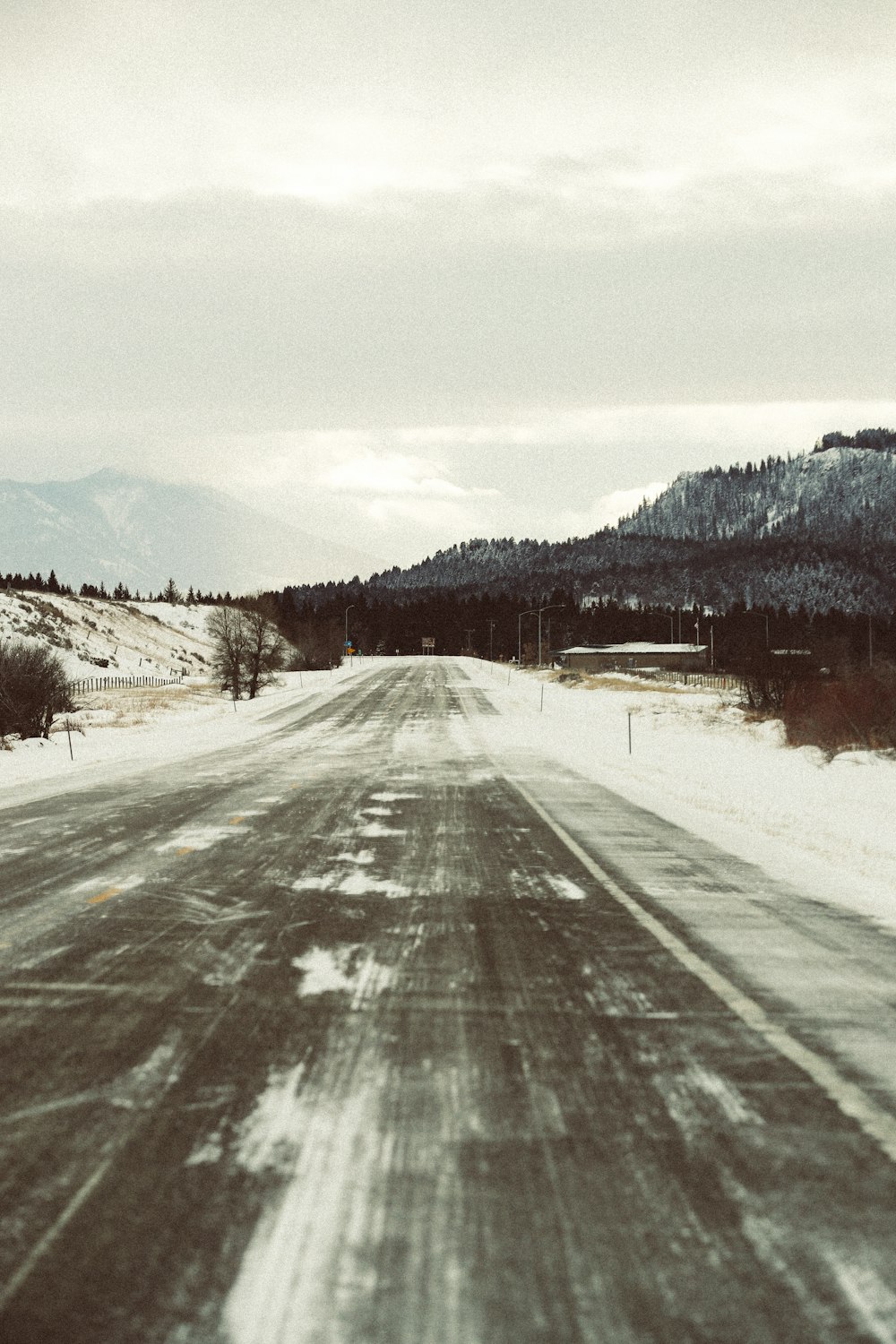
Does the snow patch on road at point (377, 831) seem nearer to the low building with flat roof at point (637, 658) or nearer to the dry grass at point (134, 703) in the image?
the dry grass at point (134, 703)

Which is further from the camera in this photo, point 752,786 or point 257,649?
point 257,649

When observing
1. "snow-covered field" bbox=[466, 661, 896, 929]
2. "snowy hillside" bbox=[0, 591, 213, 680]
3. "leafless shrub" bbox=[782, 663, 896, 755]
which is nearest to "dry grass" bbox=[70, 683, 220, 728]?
"snowy hillside" bbox=[0, 591, 213, 680]

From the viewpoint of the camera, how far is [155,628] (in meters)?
112

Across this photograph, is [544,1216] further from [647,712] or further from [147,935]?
[647,712]

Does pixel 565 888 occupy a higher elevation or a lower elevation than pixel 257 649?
lower

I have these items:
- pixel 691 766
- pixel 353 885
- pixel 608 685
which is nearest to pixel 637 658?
pixel 608 685

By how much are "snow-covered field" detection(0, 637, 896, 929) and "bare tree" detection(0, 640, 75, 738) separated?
1242mm

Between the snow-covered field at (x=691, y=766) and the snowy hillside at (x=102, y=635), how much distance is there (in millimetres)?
38382

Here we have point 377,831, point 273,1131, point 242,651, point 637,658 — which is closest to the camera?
point 273,1131

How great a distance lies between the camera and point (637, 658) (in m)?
139

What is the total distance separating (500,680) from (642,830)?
57.0 meters

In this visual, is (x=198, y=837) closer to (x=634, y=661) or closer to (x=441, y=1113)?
(x=441, y=1113)

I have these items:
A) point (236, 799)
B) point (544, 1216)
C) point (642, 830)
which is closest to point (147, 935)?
point (544, 1216)

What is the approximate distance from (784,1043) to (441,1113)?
1.78 m
